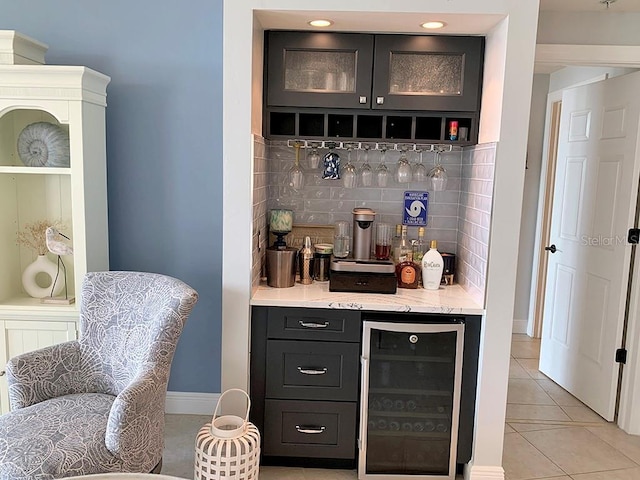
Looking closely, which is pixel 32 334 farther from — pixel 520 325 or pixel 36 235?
pixel 520 325

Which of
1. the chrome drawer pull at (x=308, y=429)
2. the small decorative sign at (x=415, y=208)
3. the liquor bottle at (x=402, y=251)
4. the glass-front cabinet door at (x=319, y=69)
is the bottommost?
the chrome drawer pull at (x=308, y=429)

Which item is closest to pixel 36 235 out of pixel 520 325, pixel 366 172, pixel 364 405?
pixel 366 172

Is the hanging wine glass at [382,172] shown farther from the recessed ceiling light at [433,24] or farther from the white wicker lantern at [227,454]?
the white wicker lantern at [227,454]

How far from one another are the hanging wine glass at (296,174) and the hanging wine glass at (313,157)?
0.06 metres

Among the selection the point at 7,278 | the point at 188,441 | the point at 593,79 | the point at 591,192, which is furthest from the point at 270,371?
the point at 593,79

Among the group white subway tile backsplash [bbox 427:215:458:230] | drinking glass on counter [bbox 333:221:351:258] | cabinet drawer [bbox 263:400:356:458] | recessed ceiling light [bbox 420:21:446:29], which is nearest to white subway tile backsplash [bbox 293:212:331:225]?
drinking glass on counter [bbox 333:221:351:258]

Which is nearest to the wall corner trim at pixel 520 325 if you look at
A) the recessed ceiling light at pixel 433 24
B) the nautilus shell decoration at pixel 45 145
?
the recessed ceiling light at pixel 433 24

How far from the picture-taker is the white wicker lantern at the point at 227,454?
7.17 feet

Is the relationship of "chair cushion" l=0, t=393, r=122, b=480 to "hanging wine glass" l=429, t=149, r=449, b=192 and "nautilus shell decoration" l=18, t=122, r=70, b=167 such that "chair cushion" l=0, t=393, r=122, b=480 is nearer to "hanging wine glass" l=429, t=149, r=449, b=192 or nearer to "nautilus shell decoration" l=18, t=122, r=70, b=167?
"nautilus shell decoration" l=18, t=122, r=70, b=167

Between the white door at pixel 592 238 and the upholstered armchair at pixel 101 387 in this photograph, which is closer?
the upholstered armchair at pixel 101 387

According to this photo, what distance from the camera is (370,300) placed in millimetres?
2600

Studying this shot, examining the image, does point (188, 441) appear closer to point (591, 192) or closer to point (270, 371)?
point (270, 371)

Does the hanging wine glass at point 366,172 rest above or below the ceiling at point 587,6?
below

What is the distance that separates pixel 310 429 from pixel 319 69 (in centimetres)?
178
